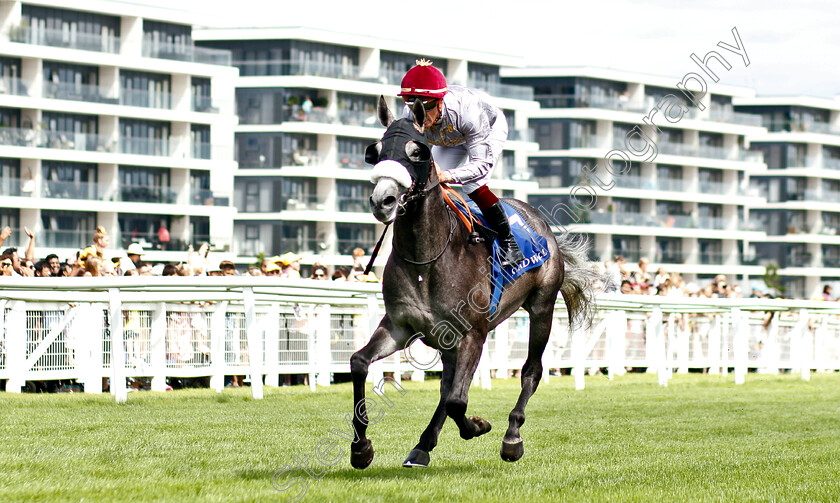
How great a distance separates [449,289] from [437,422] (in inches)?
30.6

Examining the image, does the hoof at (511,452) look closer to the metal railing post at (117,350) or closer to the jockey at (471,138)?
the jockey at (471,138)

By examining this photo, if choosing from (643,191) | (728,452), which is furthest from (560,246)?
(643,191)

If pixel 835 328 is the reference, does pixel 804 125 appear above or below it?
above

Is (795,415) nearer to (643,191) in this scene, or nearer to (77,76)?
(77,76)

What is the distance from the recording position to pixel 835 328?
21.4 meters

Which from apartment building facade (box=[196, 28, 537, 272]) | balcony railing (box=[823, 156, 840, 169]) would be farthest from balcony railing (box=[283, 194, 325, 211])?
balcony railing (box=[823, 156, 840, 169])

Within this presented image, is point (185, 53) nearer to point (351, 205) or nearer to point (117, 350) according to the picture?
point (351, 205)

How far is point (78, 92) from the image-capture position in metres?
49.8

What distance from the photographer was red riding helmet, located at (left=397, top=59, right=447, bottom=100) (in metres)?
5.90

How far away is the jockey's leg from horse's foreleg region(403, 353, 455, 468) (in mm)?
767

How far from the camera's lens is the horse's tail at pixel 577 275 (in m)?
8.02

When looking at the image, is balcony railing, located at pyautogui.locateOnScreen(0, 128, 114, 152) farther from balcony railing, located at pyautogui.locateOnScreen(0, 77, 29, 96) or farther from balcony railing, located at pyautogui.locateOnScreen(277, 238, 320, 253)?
balcony railing, located at pyautogui.locateOnScreen(277, 238, 320, 253)

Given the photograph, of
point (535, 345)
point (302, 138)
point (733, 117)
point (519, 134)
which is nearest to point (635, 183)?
point (519, 134)

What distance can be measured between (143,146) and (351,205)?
1252 centimetres
